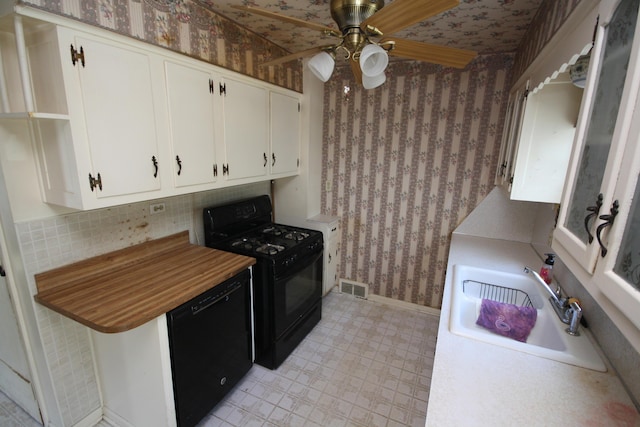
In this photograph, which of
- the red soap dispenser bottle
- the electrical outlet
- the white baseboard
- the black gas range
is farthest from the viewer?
the white baseboard

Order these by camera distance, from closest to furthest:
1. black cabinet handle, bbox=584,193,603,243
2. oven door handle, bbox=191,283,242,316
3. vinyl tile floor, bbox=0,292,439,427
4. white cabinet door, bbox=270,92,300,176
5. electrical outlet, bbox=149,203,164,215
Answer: black cabinet handle, bbox=584,193,603,243, oven door handle, bbox=191,283,242,316, vinyl tile floor, bbox=0,292,439,427, electrical outlet, bbox=149,203,164,215, white cabinet door, bbox=270,92,300,176

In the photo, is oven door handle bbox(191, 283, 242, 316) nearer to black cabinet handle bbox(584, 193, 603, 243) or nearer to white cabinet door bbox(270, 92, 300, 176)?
white cabinet door bbox(270, 92, 300, 176)

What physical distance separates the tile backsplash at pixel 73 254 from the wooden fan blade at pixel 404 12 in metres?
1.70

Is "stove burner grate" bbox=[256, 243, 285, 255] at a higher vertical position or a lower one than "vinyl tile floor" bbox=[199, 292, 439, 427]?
higher

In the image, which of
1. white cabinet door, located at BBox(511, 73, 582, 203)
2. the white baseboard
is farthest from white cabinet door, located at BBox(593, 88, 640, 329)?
the white baseboard

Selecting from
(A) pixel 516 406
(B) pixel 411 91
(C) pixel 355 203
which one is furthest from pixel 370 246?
(A) pixel 516 406

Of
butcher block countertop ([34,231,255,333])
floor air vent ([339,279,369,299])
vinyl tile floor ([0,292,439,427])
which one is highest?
butcher block countertop ([34,231,255,333])

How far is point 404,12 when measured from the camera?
950mm

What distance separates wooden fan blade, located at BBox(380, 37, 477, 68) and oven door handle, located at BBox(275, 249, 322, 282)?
1.53 meters

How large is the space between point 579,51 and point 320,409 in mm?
2233

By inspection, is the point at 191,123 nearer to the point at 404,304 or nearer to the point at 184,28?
the point at 184,28

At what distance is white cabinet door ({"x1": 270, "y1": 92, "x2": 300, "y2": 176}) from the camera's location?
2.43m

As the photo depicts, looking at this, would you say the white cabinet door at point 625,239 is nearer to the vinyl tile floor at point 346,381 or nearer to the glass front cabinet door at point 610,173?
the glass front cabinet door at point 610,173

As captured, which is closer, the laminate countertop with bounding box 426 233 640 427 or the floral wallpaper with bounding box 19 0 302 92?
the laminate countertop with bounding box 426 233 640 427
